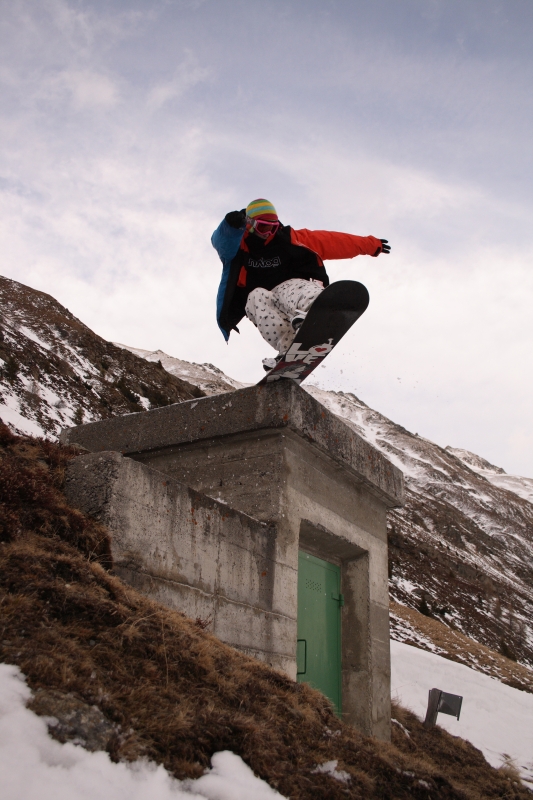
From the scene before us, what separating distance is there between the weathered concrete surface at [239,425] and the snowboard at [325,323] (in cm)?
28

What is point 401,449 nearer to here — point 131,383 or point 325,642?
point 131,383

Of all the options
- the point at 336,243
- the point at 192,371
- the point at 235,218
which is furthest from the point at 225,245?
the point at 192,371

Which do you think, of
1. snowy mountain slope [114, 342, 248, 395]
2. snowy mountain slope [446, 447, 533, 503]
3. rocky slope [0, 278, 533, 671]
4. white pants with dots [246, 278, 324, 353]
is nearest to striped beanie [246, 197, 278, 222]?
white pants with dots [246, 278, 324, 353]

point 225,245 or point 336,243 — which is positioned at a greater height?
point 336,243

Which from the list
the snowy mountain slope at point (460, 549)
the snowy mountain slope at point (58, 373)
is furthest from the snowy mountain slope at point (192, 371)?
the snowy mountain slope at point (58, 373)

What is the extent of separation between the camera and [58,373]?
2370cm

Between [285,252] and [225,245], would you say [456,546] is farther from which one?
[225,245]

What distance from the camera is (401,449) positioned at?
87750 mm

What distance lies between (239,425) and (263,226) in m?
1.45

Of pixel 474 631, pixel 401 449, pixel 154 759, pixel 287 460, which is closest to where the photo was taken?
pixel 154 759

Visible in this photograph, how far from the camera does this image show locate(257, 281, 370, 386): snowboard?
4.12 meters

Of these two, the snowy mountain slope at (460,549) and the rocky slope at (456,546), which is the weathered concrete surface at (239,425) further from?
the snowy mountain slope at (460,549)

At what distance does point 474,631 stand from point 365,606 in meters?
25.7

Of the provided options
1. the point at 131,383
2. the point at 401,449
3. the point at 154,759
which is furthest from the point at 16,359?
the point at 401,449
